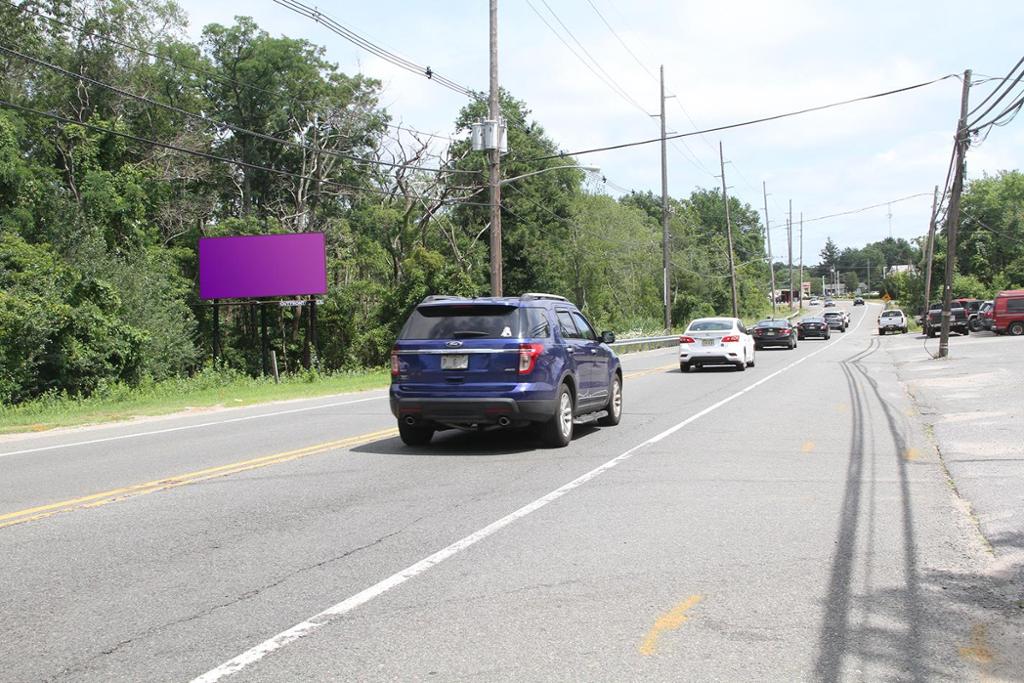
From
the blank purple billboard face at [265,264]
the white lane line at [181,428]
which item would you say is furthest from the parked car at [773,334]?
the white lane line at [181,428]

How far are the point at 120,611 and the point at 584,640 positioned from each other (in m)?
2.57

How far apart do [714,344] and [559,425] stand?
15.8 metres

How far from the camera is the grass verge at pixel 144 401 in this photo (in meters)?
17.2

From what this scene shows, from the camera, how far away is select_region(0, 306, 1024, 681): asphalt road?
4.33m

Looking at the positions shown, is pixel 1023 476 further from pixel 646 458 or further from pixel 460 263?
pixel 460 263

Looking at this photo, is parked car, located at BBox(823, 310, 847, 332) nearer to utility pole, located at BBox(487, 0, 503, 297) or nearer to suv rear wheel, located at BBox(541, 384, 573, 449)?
utility pole, located at BBox(487, 0, 503, 297)

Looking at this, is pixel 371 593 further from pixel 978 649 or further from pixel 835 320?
pixel 835 320

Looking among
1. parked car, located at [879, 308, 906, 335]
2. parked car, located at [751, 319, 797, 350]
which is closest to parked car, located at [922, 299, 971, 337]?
parked car, located at [879, 308, 906, 335]

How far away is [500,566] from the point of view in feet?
19.2

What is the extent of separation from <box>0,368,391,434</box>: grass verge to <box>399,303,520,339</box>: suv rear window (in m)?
8.52

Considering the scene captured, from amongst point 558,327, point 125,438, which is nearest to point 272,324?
point 125,438

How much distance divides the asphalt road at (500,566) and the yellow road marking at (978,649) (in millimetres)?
16

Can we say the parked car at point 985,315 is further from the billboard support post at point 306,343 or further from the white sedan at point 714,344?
the billboard support post at point 306,343

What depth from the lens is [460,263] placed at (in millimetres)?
51031
